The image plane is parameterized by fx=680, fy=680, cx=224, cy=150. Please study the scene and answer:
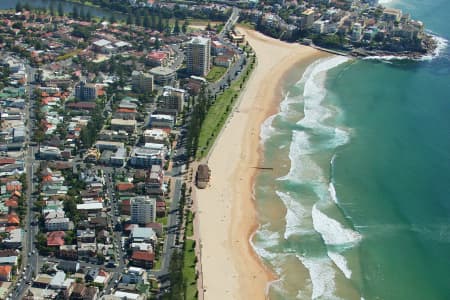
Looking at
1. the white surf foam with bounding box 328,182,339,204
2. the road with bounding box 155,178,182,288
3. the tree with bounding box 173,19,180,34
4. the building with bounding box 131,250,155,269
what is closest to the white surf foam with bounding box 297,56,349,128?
the white surf foam with bounding box 328,182,339,204

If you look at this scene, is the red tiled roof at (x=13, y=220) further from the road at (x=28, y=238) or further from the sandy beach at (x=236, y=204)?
the sandy beach at (x=236, y=204)

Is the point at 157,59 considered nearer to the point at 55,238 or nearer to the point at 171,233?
the point at 171,233

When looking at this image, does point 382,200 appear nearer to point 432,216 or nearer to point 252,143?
point 432,216

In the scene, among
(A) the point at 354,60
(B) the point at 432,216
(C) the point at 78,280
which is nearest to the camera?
(C) the point at 78,280

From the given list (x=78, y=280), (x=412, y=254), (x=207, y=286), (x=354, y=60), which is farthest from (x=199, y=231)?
(x=354, y=60)

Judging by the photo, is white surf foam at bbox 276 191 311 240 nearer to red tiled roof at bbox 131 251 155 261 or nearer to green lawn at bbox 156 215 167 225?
green lawn at bbox 156 215 167 225

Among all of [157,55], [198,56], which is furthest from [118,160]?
[157,55]

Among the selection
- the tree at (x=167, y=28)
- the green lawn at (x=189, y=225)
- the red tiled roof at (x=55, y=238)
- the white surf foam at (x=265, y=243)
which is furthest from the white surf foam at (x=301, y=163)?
the tree at (x=167, y=28)
